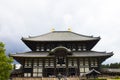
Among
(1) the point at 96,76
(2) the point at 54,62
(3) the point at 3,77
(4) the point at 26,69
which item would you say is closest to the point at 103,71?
(1) the point at 96,76

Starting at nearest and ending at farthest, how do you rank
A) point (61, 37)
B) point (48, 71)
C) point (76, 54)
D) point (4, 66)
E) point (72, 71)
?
1. point (4, 66)
2. point (72, 71)
3. point (48, 71)
4. point (76, 54)
5. point (61, 37)

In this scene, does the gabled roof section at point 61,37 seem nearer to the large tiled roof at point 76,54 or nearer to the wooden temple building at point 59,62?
the wooden temple building at point 59,62

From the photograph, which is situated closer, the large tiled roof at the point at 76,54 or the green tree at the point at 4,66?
the green tree at the point at 4,66

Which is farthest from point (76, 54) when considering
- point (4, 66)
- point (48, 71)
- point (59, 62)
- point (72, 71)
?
point (4, 66)

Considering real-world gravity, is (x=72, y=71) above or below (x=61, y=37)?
below

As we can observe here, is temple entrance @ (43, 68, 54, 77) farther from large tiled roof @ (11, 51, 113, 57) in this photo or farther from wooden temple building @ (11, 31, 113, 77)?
large tiled roof @ (11, 51, 113, 57)

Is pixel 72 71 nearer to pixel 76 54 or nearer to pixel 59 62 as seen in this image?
pixel 59 62

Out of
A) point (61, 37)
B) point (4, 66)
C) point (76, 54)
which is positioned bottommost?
point (4, 66)

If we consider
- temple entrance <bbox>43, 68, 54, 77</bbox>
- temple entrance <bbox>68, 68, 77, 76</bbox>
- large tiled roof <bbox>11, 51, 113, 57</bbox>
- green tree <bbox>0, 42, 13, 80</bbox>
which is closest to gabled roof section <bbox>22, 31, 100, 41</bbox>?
large tiled roof <bbox>11, 51, 113, 57</bbox>

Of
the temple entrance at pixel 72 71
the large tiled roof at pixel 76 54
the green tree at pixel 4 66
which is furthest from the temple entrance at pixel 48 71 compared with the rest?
the green tree at pixel 4 66

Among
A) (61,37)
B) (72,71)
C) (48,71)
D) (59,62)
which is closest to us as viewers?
(72,71)

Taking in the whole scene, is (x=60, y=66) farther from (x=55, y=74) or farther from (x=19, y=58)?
(x=19, y=58)

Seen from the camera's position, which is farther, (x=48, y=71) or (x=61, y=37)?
(x=61, y=37)

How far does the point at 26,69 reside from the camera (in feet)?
199
